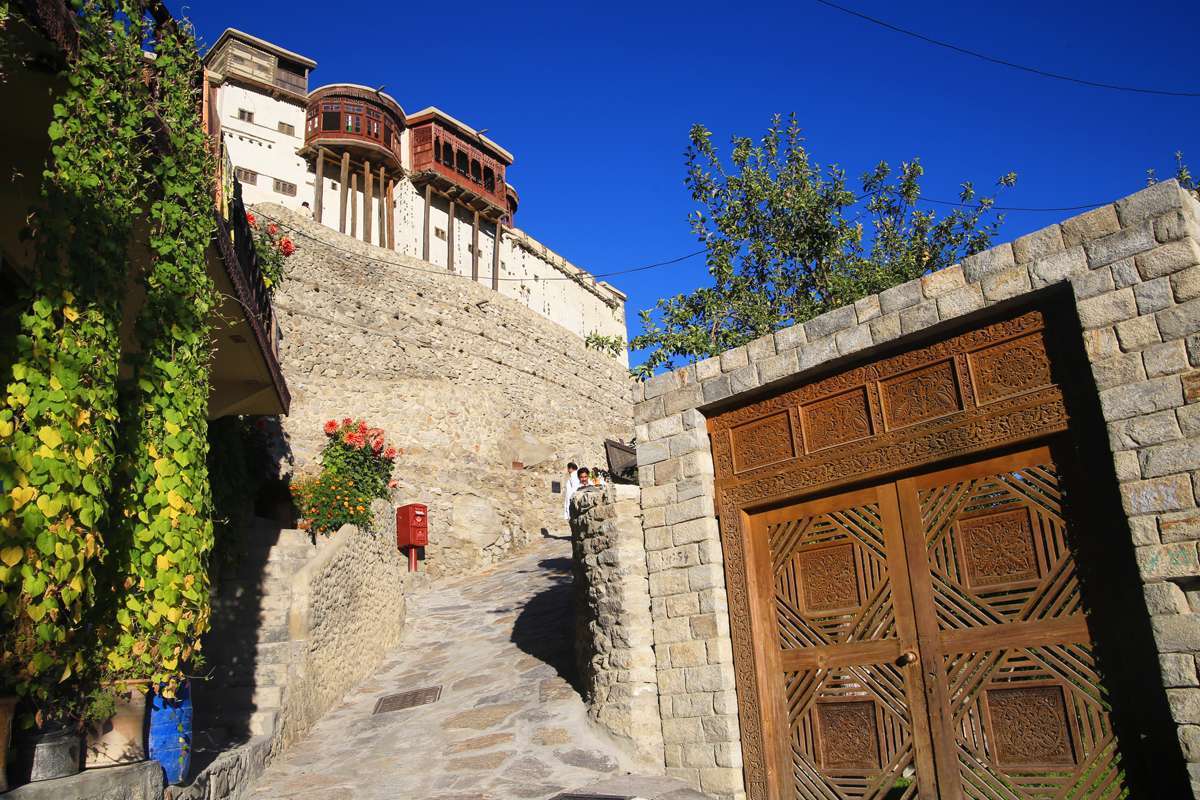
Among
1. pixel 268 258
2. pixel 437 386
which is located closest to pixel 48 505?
pixel 268 258

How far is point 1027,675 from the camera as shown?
5367 mm

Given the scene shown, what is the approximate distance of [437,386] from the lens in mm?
22703

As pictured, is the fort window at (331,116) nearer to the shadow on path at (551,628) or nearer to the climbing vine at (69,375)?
the shadow on path at (551,628)

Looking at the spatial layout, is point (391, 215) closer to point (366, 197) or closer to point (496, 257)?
point (366, 197)

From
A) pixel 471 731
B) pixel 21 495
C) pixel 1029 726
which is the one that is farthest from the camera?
pixel 471 731

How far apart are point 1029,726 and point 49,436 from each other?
5700 mm

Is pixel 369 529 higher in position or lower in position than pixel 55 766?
higher

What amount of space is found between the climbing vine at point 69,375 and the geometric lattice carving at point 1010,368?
17.4ft

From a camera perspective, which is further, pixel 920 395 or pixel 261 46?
pixel 261 46

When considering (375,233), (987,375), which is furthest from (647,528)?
(375,233)

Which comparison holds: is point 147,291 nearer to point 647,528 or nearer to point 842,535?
point 647,528

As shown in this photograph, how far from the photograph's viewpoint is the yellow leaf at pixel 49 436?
13.3 ft

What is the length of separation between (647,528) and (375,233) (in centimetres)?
2277

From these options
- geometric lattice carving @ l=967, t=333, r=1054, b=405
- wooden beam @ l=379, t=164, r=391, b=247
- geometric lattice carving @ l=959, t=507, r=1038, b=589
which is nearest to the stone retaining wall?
geometric lattice carving @ l=959, t=507, r=1038, b=589
